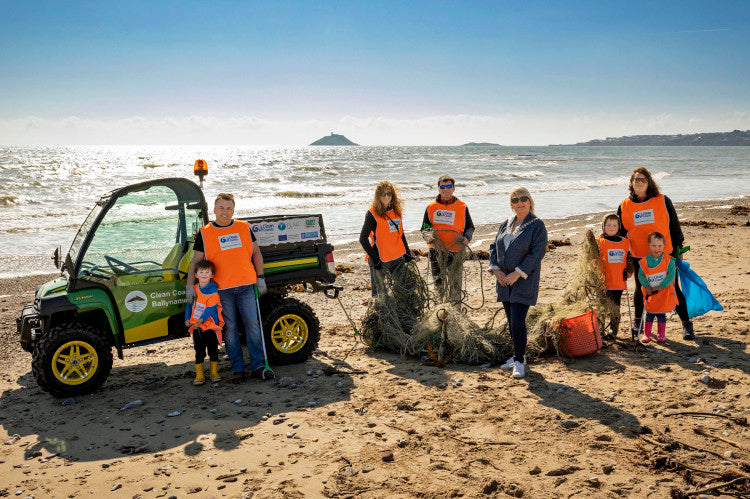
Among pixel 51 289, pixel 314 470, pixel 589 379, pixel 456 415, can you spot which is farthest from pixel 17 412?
pixel 589 379

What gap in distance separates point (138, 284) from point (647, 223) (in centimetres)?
532

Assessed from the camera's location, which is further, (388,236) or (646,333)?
(388,236)

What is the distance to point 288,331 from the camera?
6.08 meters

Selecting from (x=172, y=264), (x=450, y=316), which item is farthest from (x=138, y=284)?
(x=450, y=316)

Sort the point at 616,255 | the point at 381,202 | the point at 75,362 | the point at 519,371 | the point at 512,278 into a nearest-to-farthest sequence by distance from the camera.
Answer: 1. the point at 512,278
2. the point at 75,362
3. the point at 519,371
4. the point at 616,255
5. the point at 381,202

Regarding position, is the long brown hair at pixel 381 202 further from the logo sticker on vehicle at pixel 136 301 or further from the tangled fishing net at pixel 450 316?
the logo sticker on vehicle at pixel 136 301

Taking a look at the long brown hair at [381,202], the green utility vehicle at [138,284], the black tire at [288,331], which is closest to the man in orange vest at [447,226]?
the long brown hair at [381,202]

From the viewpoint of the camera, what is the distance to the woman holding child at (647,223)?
238 inches

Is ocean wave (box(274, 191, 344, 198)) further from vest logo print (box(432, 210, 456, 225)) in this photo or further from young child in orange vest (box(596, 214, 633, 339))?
young child in orange vest (box(596, 214, 633, 339))

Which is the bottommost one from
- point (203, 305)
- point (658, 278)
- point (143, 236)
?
point (658, 278)

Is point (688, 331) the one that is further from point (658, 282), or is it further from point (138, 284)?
point (138, 284)

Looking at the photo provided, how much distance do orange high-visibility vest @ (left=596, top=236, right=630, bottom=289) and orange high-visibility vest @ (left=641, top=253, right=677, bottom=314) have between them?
21cm

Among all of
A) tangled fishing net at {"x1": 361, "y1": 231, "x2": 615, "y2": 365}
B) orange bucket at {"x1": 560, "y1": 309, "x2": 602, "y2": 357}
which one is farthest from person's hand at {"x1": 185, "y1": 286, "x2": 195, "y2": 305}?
orange bucket at {"x1": 560, "y1": 309, "x2": 602, "y2": 357}

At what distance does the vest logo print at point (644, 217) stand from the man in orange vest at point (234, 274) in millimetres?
4049
